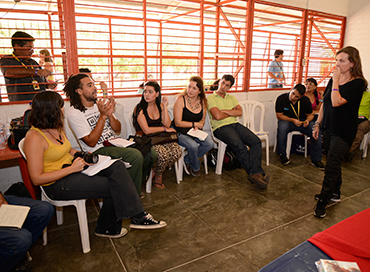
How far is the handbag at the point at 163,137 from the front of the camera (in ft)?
9.84

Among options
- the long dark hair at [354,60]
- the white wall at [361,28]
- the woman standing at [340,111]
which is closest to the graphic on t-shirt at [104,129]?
the woman standing at [340,111]

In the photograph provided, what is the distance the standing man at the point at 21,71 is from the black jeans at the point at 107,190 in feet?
4.62

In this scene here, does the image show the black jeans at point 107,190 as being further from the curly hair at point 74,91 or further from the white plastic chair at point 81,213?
the curly hair at point 74,91

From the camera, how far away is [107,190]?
2.03 metres

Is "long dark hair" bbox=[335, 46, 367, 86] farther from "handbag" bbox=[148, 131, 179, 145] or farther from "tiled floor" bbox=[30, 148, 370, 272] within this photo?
"handbag" bbox=[148, 131, 179, 145]

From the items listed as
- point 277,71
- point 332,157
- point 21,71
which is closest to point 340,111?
point 332,157

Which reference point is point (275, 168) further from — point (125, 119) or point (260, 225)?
point (125, 119)

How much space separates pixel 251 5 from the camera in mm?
4137

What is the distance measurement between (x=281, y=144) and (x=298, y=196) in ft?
4.33

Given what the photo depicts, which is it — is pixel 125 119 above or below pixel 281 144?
above

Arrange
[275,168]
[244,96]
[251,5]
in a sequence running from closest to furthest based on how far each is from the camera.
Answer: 1. [275,168]
2. [251,5]
3. [244,96]

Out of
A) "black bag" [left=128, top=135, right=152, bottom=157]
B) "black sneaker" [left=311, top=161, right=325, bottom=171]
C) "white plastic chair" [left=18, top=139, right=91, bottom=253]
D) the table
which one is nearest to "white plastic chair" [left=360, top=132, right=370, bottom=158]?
"black sneaker" [left=311, top=161, right=325, bottom=171]

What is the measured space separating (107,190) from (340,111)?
221 cm

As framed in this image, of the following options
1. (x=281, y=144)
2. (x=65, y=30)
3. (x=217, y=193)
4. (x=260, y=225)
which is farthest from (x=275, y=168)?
(x=65, y=30)
